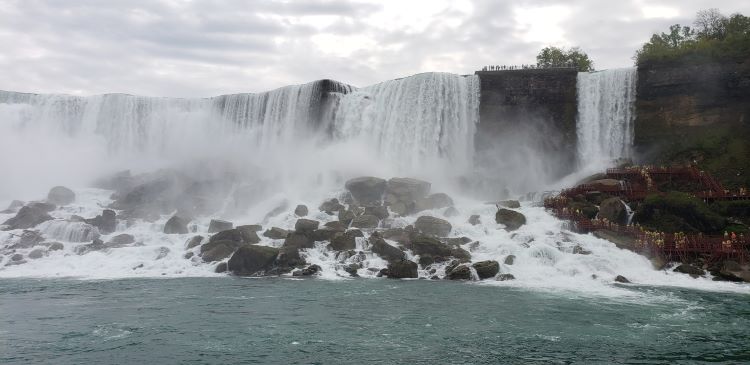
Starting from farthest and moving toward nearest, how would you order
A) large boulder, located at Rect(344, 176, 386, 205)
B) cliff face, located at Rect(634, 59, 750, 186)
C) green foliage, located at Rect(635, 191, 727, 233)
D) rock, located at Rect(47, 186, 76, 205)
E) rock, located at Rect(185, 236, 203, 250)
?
rock, located at Rect(47, 186, 76, 205) < large boulder, located at Rect(344, 176, 386, 205) < cliff face, located at Rect(634, 59, 750, 186) < rock, located at Rect(185, 236, 203, 250) < green foliage, located at Rect(635, 191, 727, 233)

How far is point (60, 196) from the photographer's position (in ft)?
132

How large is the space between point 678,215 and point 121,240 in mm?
28217

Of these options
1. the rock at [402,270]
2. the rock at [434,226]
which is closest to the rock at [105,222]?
the rock at [434,226]

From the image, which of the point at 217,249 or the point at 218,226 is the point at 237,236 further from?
the point at 218,226

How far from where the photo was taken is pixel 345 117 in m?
45.2

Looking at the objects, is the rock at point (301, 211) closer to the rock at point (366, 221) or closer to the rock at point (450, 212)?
the rock at point (366, 221)

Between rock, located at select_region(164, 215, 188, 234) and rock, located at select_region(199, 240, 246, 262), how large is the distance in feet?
17.5

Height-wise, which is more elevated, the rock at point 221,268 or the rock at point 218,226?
the rock at point 218,226

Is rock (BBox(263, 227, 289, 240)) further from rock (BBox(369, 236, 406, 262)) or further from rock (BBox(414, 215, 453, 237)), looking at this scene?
rock (BBox(414, 215, 453, 237))

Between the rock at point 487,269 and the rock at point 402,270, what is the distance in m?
2.54

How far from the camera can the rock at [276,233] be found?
30672mm

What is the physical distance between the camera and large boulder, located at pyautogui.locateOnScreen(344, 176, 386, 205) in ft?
117

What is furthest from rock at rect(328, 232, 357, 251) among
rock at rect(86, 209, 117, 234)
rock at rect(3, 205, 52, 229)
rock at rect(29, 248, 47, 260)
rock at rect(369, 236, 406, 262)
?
rock at rect(3, 205, 52, 229)

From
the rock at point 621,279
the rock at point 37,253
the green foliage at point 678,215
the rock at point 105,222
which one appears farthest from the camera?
the rock at point 105,222
